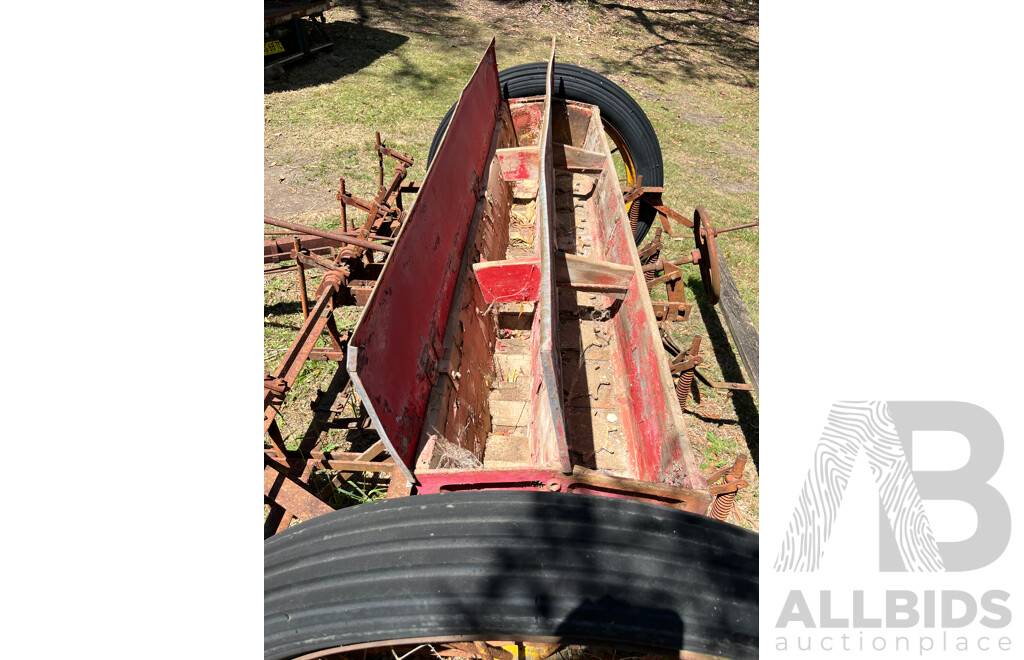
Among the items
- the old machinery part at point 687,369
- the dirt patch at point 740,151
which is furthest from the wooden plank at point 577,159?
the dirt patch at point 740,151

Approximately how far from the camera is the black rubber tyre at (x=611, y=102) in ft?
18.9

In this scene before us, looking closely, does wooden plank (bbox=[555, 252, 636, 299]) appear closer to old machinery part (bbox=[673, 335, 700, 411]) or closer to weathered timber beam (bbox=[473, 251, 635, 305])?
weathered timber beam (bbox=[473, 251, 635, 305])

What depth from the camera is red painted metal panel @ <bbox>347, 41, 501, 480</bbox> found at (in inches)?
87.7

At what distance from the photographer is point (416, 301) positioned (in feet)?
9.43

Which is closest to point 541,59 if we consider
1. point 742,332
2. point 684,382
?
point 742,332

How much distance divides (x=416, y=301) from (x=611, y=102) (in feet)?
13.4

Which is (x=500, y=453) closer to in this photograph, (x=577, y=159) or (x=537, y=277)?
(x=537, y=277)

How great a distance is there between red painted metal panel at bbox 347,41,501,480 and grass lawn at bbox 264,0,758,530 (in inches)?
68.0

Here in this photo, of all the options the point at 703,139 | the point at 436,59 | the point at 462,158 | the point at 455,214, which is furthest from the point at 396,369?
the point at 436,59

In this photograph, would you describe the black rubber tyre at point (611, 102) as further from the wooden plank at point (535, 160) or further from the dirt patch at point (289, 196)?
the dirt patch at point (289, 196)

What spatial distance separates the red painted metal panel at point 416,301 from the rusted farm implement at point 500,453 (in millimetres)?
15

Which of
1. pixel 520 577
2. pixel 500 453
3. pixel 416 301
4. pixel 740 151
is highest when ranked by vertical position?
pixel 740 151

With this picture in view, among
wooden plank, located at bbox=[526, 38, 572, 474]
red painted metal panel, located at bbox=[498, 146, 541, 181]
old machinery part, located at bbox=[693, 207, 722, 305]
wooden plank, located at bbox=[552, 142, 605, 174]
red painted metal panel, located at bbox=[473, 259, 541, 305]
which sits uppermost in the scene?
wooden plank, located at bbox=[552, 142, 605, 174]

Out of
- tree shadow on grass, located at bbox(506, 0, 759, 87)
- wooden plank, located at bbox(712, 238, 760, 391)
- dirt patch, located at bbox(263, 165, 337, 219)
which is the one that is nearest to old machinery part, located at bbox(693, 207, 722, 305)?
wooden plank, located at bbox(712, 238, 760, 391)
